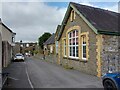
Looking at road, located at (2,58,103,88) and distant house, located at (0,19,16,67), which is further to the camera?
distant house, located at (0,19,16,67)

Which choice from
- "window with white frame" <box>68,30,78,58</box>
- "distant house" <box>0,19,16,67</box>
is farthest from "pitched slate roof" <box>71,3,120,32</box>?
"distant house" <box>0,19,16,67</box>

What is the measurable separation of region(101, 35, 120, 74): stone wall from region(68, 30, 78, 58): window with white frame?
175 inches

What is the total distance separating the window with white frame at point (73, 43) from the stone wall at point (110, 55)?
14.6 ft

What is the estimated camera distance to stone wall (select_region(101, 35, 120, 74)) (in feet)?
44.1

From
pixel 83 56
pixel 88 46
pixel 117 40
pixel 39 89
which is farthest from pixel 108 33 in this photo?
pixel 39 89

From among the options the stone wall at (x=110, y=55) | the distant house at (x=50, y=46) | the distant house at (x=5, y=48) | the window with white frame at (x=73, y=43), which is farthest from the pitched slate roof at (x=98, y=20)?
the distant house at (x=50, y=46)

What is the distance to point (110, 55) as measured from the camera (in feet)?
44.7

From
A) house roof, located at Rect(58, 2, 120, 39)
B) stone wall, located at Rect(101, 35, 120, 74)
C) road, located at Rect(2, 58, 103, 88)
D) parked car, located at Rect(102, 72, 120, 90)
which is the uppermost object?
house roof, located at Rect(58, 2, 120, 39)

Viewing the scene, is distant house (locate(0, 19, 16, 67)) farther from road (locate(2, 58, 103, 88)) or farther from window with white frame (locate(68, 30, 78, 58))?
window with white frame (locate(68, 30, 78, 58))

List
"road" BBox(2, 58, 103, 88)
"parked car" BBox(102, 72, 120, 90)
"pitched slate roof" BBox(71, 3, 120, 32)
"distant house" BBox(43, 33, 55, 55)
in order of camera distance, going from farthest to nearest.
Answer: "distant house" BBox(43, 33, 55, 55), "pitched slate roof" BBox(71, 3, 120, 32), "road" BBox(2, 58, 103, 88), "parked car" BBox(102, 72, 120, 90)

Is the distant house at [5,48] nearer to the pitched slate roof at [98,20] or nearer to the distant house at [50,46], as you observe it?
the pitched slate roof at [98,20]

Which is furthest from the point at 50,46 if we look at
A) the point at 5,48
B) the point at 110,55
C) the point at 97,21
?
the point at 110,55

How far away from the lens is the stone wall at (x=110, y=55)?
529 inches

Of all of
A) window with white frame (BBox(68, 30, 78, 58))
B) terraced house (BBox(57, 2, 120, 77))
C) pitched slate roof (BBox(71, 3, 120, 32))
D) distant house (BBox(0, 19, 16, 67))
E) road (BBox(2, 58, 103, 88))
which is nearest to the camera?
road (BBox(2, 58, 103, 88))
